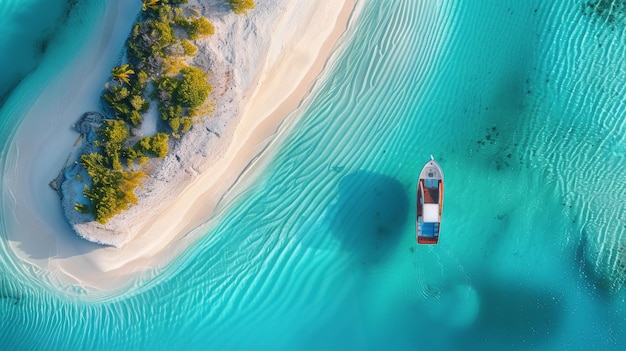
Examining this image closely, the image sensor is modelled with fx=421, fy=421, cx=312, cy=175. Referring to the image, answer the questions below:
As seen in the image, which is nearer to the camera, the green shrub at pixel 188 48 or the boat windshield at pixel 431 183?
the green shrub at pixel 188 48

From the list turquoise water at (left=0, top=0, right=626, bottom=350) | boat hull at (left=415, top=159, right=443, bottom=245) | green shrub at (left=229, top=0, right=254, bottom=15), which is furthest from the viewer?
turquoise water at (left=0, top=0, right=626, bottom=350)

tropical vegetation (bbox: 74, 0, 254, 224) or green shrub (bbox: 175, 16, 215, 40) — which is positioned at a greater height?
green shrub (bbox: 175, 16, 215, 40)

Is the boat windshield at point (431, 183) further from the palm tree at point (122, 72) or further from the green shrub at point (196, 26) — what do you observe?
the palm tree at point (122, 72)

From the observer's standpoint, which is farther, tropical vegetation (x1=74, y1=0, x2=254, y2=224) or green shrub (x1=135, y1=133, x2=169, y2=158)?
Answer: green shrub (x1=135, y1=133, x2=169, y2=158)

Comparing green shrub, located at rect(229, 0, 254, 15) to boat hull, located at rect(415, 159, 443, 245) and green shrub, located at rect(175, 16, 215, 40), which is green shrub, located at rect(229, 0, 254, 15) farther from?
boat hull, located at rect(415, 159, 443, 245)

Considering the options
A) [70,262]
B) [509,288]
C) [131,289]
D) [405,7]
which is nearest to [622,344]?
[509,288]

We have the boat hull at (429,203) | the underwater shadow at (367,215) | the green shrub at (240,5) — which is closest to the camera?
the green shrub at (240,5)

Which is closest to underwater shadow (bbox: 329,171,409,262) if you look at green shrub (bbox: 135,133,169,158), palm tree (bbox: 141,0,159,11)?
green shrub (bbox: 135,133,169,158)

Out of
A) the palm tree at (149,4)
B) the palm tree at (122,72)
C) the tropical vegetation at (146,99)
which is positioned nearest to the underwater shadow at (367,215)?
the tropical vegetation at (146,99)
